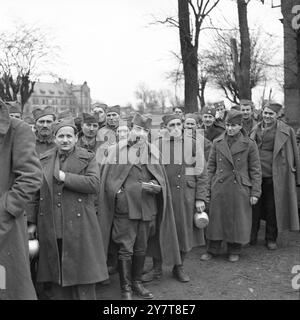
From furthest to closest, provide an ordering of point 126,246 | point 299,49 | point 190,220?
point 299,49 < point 190,220 < point 126,246

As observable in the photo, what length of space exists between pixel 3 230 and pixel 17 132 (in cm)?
71

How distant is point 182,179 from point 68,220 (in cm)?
176

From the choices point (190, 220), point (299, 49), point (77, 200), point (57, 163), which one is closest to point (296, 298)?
point (190, 220)

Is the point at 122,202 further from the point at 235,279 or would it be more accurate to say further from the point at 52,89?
the point at 52,89

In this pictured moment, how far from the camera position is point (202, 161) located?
18.5 ft

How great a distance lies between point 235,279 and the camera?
18.1 feet

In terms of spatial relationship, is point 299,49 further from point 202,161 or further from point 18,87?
point 18,87

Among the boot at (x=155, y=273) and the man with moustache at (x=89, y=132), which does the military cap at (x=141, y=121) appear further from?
the boot at (x=155, y=273)

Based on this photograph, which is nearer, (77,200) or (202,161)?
(77,200)

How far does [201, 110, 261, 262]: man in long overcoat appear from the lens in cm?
610

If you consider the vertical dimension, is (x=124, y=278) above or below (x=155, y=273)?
above

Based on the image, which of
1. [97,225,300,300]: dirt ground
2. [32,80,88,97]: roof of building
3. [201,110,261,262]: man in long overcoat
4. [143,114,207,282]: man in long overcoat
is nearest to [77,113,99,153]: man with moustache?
[143,114,207,282]: man in long overcoat

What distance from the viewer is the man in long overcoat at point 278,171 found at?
647 cm

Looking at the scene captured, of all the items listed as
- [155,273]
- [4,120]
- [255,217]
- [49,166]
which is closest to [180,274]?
[155,273]
